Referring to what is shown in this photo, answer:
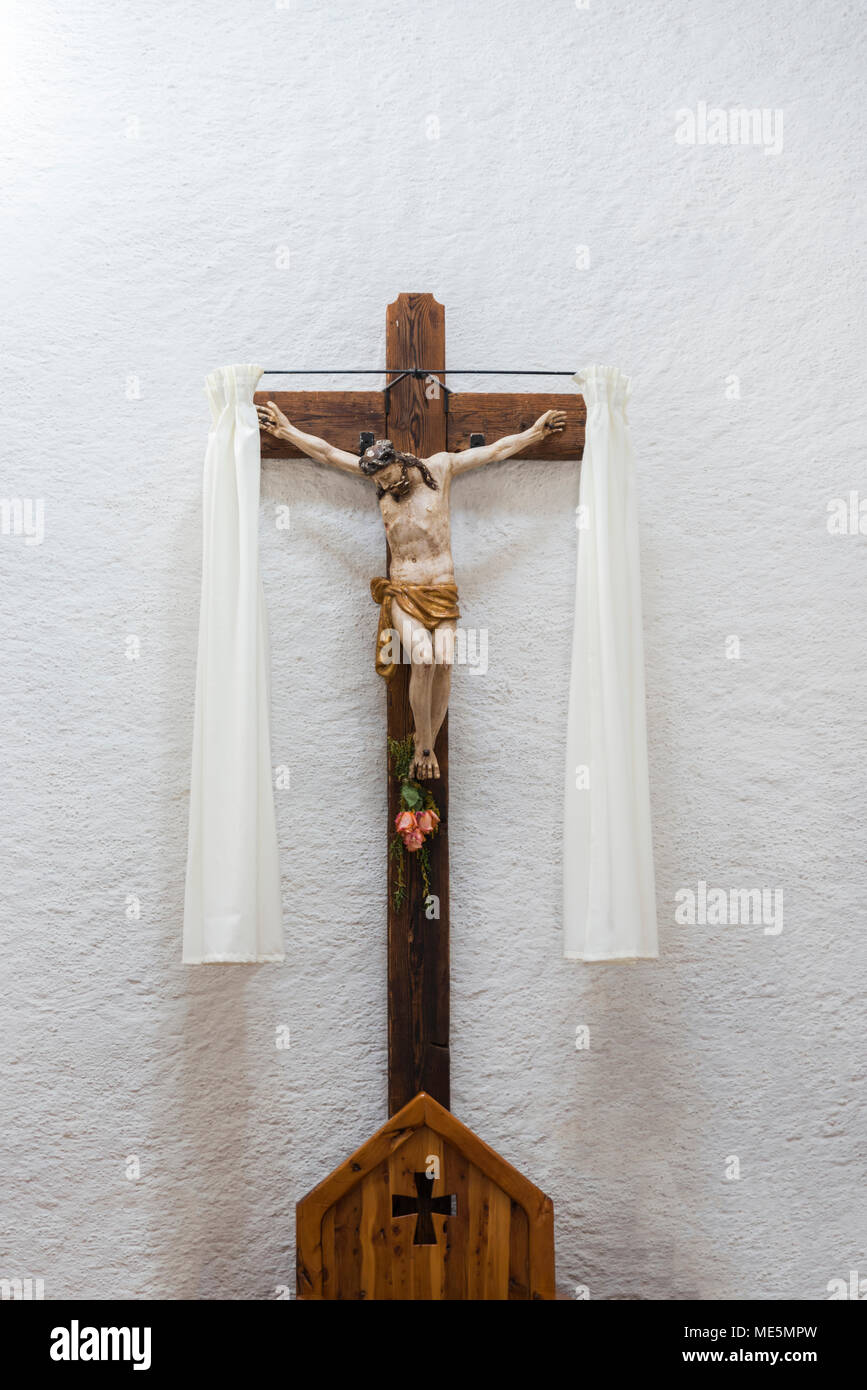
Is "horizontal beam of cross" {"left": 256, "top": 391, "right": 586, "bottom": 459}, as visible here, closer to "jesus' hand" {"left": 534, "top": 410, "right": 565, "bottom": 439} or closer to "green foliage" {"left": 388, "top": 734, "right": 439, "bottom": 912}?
"jesus' hand" {"left": 534, "top": 410, "right": 565, "bottom": 439}

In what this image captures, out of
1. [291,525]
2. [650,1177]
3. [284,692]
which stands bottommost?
[650,1177]

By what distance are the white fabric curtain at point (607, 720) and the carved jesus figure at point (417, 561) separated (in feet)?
0.98

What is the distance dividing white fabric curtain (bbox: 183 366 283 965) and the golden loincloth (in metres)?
0.29

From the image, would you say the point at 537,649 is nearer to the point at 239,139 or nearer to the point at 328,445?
the point at 328,445

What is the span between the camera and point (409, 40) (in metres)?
3.18

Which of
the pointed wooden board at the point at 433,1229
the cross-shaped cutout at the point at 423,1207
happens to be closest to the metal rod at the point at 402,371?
the pointed wooden board at the point at 433,1229

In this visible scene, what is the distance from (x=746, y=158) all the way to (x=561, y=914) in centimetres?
218

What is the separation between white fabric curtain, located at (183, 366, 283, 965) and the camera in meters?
2.59

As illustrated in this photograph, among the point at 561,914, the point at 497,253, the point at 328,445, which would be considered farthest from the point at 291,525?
the point at 561,914

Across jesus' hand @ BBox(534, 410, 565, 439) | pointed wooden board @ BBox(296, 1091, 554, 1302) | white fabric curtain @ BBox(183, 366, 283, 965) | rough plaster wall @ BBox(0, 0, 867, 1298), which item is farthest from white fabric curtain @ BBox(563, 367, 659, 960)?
white fabric curtain @ BBox(183, 366, 283, 965)

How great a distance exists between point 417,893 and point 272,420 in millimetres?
1245

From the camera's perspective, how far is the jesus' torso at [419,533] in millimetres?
2760

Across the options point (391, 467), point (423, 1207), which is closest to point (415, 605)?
point (391, 467)

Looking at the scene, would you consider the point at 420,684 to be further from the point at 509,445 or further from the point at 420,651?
the point at 509,445
